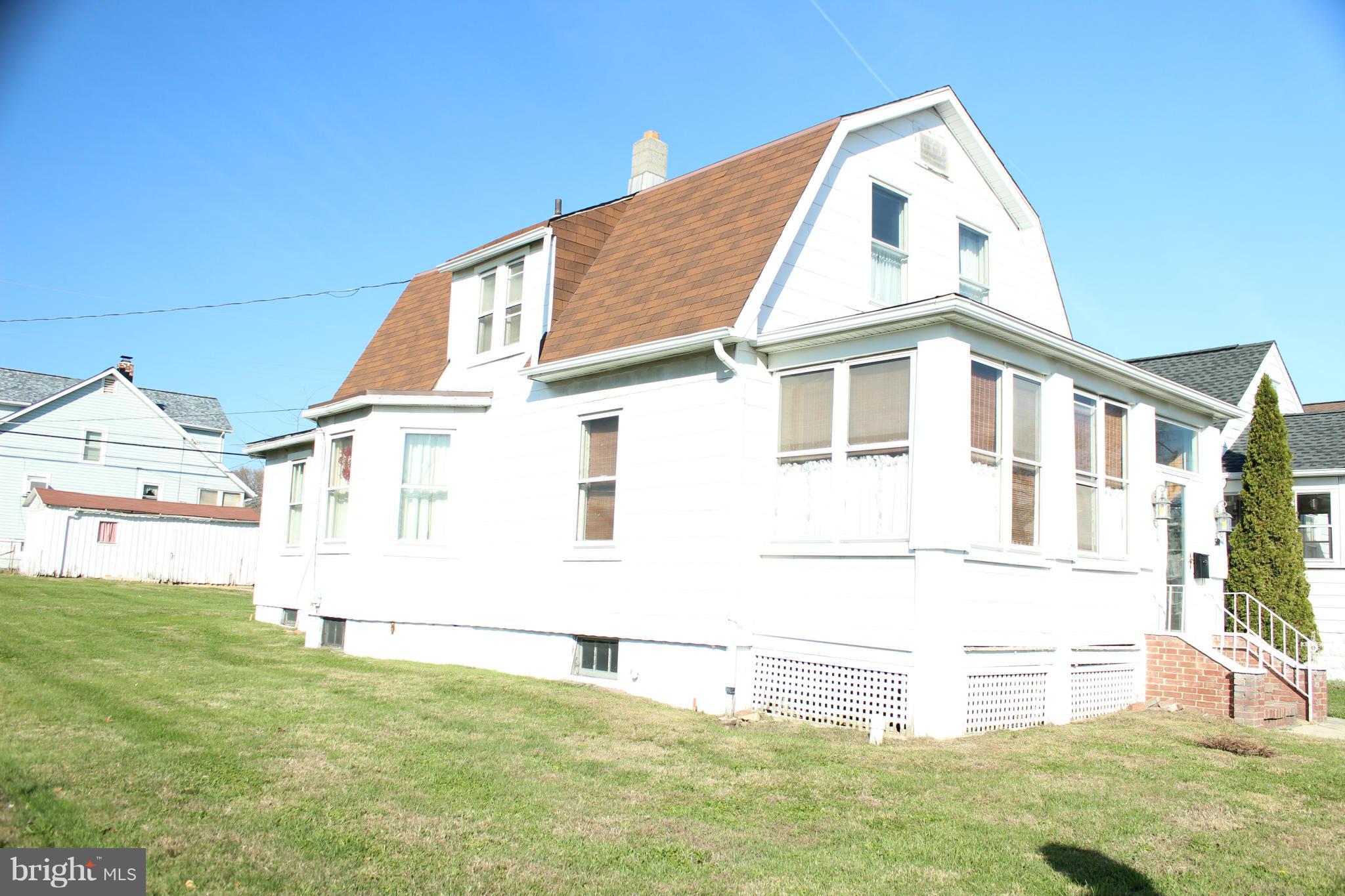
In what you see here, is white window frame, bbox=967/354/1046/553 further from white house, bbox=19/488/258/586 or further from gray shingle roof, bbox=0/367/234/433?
gray shingle roof, bbox=0/367/234/433

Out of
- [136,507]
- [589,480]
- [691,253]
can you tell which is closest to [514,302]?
[691,253]

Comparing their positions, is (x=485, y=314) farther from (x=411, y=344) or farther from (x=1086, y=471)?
(x=1086, y=471)

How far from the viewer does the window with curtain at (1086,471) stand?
11695mm

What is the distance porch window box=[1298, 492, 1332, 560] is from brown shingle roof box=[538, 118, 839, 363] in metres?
11.4

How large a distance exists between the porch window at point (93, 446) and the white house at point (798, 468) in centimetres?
3177

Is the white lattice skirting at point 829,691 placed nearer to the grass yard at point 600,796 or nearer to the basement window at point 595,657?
the grass yard at point 600,796

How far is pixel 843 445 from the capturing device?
1072 centimetres

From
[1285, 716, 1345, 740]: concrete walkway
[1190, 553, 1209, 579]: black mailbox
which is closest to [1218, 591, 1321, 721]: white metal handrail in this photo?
[1285, 716, 1345, 740]: concrete walkway

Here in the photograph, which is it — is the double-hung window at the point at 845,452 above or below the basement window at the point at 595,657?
above

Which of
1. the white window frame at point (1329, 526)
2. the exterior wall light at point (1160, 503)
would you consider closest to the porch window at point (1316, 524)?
the white window frame at point (1329, 526)

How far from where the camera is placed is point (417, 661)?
13.9m

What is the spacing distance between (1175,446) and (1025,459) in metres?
4.21

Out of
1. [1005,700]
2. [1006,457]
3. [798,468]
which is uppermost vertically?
Answer: [1006,457]

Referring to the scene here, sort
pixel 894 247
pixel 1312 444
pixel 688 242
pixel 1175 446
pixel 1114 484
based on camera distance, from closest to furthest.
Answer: pixel 1114 484 < pixel 688 242 < pixel 894 247 < pixel 1175 446 < pixel 1312 444
